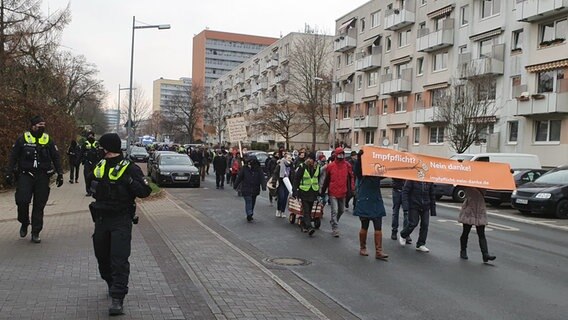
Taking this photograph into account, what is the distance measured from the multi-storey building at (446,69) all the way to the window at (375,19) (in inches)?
8.0

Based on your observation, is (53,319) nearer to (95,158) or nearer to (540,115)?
(95,158)

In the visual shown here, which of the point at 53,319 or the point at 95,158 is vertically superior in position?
the point at 95,158

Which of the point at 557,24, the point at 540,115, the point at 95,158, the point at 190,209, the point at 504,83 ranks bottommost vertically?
the point at 190,209

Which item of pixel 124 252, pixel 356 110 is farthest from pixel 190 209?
pixel 356 110

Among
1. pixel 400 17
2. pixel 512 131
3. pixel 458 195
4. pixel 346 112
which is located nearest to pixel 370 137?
pixel 346 112

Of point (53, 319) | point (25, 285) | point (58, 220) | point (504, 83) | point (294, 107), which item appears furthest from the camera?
point (294, 107)

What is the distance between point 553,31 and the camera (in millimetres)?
30016

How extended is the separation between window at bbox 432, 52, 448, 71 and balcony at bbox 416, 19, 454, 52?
23.4 inches

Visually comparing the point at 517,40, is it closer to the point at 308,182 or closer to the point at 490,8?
the point at 490,8

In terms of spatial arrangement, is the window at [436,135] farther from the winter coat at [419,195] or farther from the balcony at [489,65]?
the winter coat at [419,195]

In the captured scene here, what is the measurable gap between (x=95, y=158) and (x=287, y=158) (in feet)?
18.0

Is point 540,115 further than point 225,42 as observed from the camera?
No

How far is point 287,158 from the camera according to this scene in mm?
14297

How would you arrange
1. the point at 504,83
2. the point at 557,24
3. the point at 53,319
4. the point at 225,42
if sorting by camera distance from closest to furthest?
the point at 53,319
the point at 557,24
the point at 504,83
the point at 225,42
